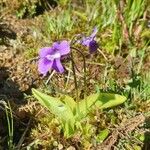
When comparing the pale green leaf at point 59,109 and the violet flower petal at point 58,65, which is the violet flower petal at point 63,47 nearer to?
the violet flower petal at point 58,65

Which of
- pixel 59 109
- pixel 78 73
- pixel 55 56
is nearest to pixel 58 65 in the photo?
pixel 55 56

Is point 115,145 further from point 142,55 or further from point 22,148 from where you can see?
point 142,55

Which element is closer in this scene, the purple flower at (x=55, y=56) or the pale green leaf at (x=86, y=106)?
the purple flower at (x=55, y=56)

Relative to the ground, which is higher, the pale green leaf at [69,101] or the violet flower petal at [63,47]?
the violet flower petal at [63,47]

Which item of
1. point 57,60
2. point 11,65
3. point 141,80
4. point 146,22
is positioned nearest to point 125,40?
point 146,22

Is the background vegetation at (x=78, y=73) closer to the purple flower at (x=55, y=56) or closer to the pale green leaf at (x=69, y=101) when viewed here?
the pale green leaf at (x=69, y=101)

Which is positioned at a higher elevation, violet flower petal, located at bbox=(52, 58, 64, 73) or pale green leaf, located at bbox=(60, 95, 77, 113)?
violet flower petal, located at bbox=(52, 58, 64, 73)

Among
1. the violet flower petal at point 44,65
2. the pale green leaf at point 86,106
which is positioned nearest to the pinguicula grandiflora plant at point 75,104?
the pale green leaf at point 86,106

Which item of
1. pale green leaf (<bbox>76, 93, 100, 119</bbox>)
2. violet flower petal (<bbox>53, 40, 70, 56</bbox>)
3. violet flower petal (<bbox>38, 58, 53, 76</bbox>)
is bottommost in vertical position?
pale green leaf (<bbox>76, 93, 100, 119</bbox>)

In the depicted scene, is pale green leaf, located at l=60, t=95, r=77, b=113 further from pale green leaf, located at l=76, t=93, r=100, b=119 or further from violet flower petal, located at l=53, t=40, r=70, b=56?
violet flower petal, located at l=53, t=40, r=70, b=56

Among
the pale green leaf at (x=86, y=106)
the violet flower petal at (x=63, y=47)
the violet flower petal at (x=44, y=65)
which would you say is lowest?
the pale green leaf at (x=86, y=106)

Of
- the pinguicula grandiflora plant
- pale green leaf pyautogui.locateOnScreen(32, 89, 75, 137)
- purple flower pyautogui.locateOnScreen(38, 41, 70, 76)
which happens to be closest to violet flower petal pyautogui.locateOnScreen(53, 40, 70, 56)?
purple flower pyautogui.locateOnScreen(38, 41, 70, 76)
